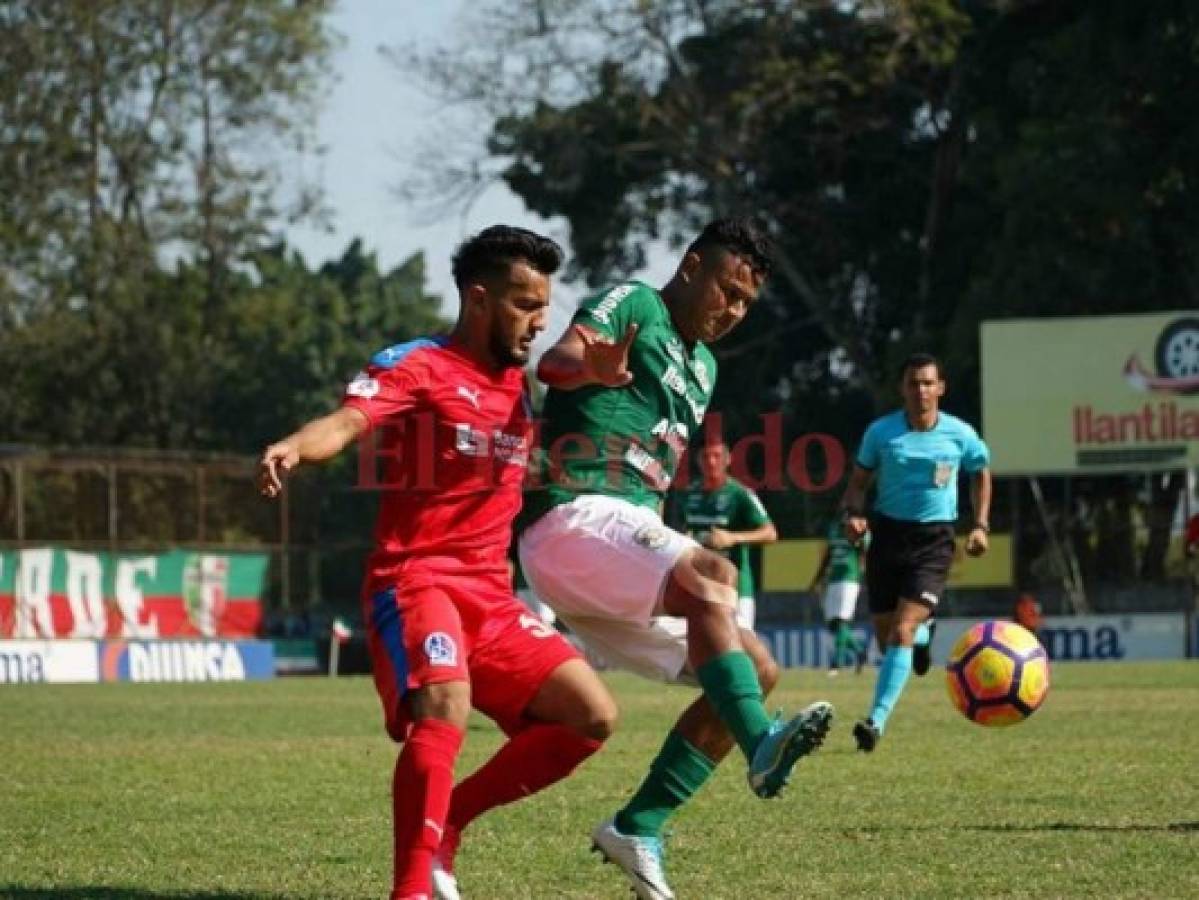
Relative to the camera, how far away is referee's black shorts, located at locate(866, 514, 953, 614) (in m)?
14.6

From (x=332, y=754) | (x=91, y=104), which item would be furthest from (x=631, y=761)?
(x=91, y=104)

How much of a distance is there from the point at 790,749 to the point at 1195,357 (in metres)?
32.1

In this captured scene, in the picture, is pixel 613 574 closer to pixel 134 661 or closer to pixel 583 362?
pixel 583 362

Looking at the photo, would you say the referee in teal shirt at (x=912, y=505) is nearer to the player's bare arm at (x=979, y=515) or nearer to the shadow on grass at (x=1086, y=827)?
the player's bare arm at (x=979, y=515)

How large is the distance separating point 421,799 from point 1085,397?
3290cm

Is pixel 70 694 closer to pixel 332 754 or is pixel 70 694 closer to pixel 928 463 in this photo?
pixel 332 754

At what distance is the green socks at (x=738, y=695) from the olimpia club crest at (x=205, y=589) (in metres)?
29.8

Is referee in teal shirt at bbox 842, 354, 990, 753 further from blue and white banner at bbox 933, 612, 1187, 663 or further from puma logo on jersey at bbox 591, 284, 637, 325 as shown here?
blue and white banner at bbox 933, 612, 1187, 663

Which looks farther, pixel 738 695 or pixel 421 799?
pixel 738 695

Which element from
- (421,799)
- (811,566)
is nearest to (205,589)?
(811,566)

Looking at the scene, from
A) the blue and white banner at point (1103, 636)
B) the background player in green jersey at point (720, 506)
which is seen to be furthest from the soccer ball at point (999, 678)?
the blue and white banner at point (1103, 636)

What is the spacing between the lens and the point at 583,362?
23.5ft

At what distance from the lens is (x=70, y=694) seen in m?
25.2

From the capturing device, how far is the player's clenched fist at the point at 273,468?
6.24m
